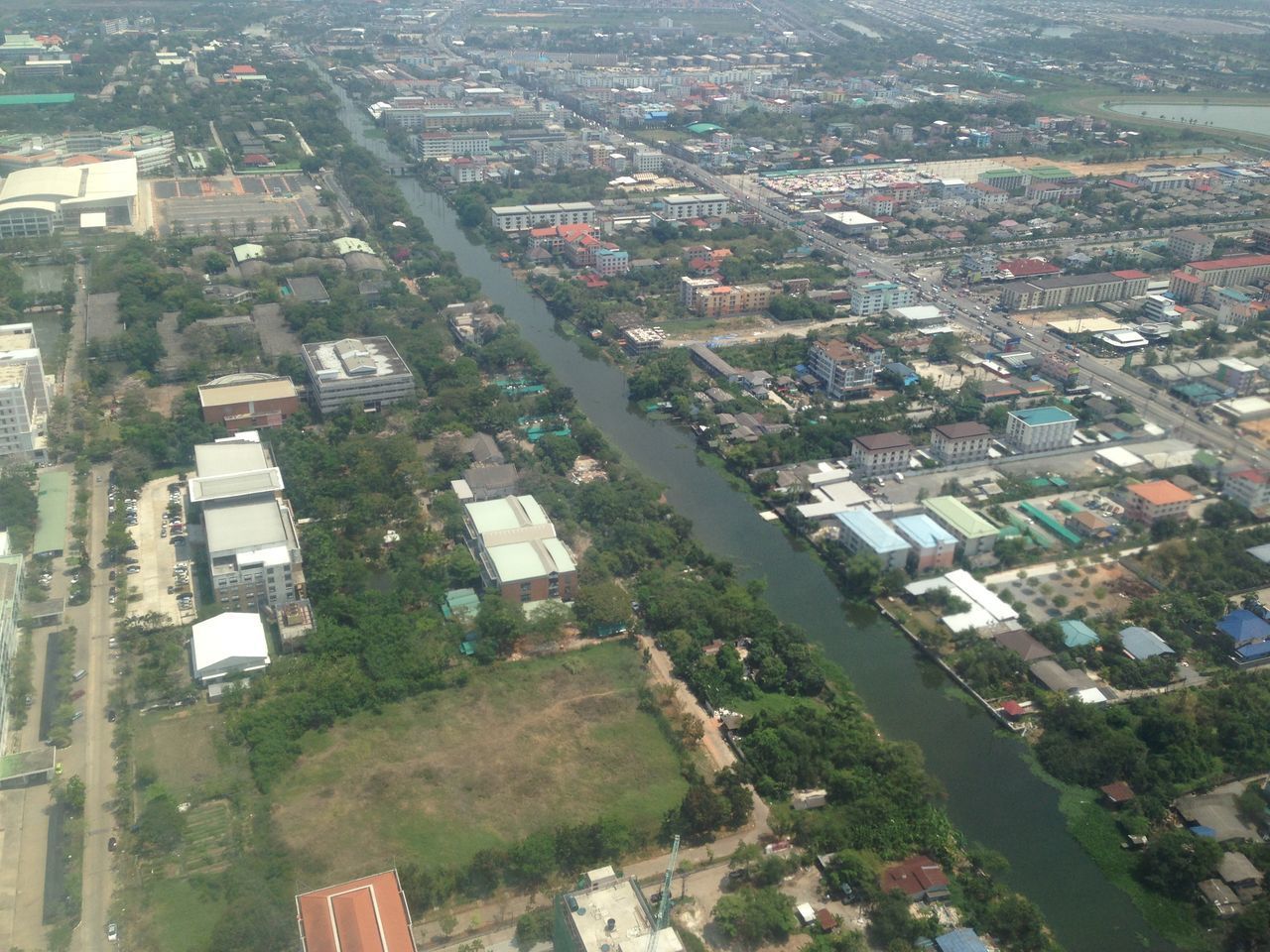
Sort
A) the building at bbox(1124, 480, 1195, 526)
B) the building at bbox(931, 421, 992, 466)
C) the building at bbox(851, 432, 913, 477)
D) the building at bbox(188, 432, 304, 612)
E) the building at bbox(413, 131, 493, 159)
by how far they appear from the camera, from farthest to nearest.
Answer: the building at bbox(413, 131, 493, 159), the building at bbox(931, 421, 992, 466), the building at bbox(851, 432, 913, 477), the building at bbox(1124, 480, 1195, 526), the building at bbox(188, 432, 304, 612)

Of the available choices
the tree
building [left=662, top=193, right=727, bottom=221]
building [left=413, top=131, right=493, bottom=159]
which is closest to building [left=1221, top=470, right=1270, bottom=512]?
the tree

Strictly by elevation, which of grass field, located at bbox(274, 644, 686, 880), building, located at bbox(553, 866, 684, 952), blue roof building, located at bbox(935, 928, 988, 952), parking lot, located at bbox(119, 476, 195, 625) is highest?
building, located at bbox(553, 866, 684, 952)

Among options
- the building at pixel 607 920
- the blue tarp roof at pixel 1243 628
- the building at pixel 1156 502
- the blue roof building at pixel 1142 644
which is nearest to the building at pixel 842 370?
the building at pixel 1156 502

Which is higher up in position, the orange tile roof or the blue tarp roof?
the orange tile roof

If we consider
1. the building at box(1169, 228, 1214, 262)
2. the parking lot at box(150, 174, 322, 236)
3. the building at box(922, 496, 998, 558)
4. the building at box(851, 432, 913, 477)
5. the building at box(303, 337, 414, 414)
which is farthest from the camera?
the parking lot at box(150, 174, 322, 236)

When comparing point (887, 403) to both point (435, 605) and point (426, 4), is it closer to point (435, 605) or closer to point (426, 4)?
point (435, 605)

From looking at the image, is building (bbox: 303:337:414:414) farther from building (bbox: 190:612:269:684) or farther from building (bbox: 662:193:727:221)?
building (bbox: 662:193:727:221)

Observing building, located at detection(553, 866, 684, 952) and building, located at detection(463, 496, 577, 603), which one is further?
building, located at detection(463, 496, 577, 603)
